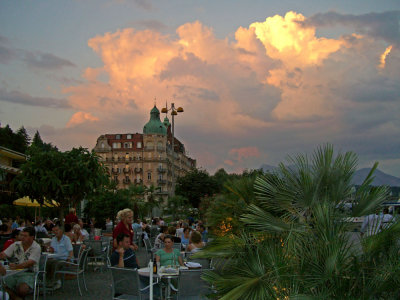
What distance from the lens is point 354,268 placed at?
5.03 metres

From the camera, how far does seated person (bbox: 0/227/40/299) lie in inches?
321

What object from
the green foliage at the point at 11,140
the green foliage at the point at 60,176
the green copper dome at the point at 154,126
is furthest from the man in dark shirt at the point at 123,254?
the green copper dome at the point at 154,126

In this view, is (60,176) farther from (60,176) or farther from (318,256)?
(318,256)

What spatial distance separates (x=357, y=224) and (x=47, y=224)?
1983 centimetres

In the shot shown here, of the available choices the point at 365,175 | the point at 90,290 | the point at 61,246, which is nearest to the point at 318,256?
the point at 365,175

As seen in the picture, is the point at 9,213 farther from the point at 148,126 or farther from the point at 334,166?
the point at 148,126

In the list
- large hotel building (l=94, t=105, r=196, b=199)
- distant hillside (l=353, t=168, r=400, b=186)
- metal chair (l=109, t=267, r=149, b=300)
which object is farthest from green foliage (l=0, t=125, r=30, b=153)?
distant hillside (l=353, t=168, r=400, b=186)

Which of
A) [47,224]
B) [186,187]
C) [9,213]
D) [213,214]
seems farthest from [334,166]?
[186,187]

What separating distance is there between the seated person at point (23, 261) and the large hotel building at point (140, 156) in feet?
320

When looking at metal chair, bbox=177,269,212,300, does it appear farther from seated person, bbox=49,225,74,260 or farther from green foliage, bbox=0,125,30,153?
green foliage, bbox=0,125,30,153

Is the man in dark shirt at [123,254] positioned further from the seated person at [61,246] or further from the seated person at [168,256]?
the seated person at [61,246]

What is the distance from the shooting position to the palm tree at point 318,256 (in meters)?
4.91

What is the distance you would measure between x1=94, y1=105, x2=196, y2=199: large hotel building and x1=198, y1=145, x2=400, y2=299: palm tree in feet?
330

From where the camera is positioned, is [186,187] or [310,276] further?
[186,187]
